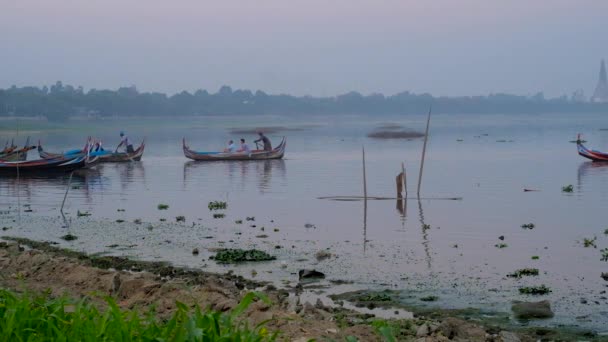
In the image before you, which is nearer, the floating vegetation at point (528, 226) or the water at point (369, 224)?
the water at point (369, 224)

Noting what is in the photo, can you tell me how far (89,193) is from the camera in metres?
26.8

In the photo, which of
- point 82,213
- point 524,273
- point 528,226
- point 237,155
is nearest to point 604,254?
point 524,273

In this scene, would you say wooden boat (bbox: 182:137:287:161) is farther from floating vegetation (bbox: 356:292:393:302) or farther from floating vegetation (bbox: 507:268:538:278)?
floating vegetation (bbox: 356:292:393:302)

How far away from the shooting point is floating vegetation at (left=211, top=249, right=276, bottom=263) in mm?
13836

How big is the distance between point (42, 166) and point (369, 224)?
17.4 m

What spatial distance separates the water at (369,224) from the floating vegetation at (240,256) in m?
0.30

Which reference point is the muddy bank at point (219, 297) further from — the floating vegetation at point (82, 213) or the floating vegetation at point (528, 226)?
the floating vegetation at point (528, 226)

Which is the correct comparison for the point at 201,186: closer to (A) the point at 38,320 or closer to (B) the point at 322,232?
(B) the point at 322,232

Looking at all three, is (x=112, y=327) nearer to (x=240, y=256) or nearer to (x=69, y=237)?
(x=240, y=256)

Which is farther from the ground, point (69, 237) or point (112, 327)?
point (112, 327)

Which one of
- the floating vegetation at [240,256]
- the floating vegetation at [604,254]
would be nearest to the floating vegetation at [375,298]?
the floating vegetation at [240,256]

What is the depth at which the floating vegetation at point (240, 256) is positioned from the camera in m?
13.8

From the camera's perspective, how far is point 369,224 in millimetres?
18891

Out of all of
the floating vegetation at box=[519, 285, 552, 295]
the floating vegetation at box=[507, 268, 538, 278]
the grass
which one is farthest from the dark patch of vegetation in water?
the grass
